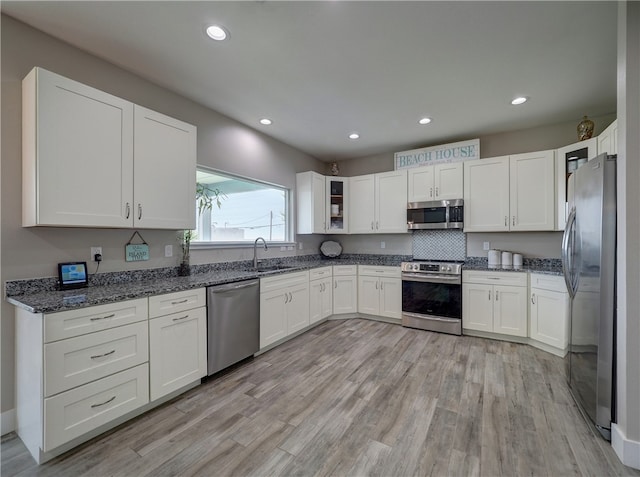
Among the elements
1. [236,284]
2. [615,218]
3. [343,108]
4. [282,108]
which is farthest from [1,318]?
[615,218]

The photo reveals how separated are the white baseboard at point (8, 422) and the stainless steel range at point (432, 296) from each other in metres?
3.85

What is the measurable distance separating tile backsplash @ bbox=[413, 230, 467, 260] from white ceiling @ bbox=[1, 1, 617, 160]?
1641 millimetres

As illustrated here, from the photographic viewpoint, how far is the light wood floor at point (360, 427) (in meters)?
1.56

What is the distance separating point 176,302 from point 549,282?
375 centimetres

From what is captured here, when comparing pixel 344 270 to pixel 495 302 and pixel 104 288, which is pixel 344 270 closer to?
pixel 495 302

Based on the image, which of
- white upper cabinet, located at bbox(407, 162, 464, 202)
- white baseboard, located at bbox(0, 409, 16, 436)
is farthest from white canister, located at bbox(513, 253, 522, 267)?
white baseboard, located at bbox(0, 409, 16, 436)

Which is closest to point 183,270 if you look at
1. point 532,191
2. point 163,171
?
point 163,171

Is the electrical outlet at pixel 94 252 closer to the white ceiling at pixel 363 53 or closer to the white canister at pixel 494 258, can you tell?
the white ceiling at pixel 363 53

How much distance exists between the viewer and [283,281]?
10.9ft

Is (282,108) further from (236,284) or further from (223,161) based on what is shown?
(236,284)

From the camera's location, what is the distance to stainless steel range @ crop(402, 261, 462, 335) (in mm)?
3635

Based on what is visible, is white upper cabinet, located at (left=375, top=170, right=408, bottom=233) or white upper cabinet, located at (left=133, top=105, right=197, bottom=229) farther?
white upper cabinet, located at (left=375, top=170, right=408, bottom=233)

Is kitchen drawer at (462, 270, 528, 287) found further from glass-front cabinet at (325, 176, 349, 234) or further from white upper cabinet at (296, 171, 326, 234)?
white upper cabinet at (296, 171, 326, 234)

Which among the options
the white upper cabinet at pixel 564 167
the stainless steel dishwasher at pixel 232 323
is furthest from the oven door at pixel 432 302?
the stainless steel dishwasher at pixel 232 323
